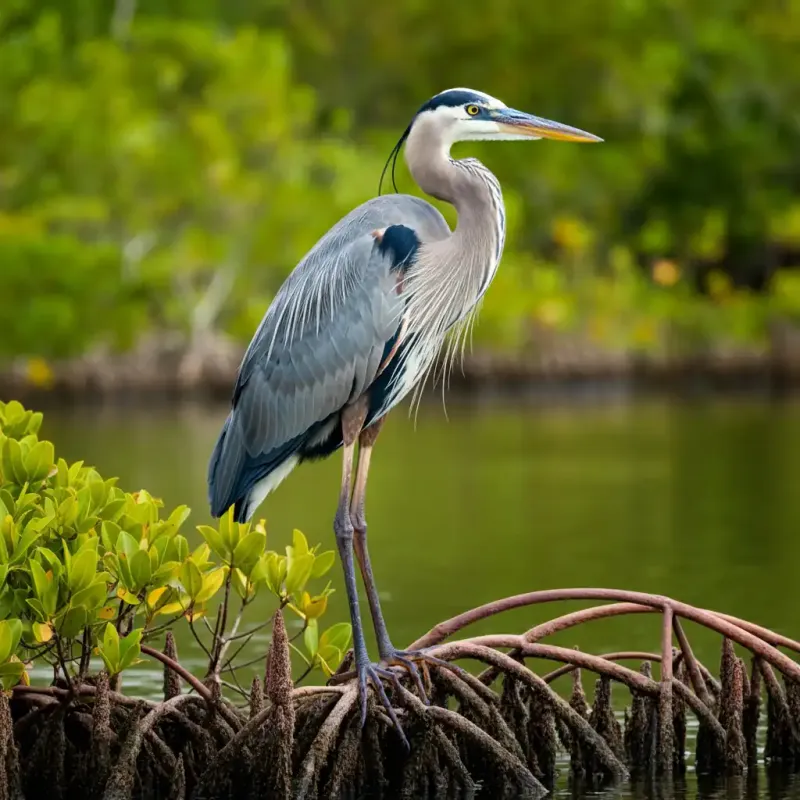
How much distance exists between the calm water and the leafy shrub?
5.32ft

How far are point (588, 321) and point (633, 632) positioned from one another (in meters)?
33.3

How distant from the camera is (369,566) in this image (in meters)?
6.73

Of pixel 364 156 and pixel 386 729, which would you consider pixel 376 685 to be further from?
pixel 364 156

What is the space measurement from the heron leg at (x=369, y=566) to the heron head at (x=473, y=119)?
106 centimetres

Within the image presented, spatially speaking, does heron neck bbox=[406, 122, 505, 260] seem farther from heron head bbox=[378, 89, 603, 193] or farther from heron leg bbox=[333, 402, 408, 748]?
heron leg bbox=[333, 402, 408, 748]

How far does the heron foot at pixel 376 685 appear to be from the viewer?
639 centimetres

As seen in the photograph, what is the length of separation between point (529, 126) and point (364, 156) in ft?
145

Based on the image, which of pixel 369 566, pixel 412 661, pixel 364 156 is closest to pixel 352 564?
pixel 369 566

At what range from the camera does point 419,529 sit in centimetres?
1728

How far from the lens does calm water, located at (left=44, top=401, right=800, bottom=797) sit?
12.5 metres

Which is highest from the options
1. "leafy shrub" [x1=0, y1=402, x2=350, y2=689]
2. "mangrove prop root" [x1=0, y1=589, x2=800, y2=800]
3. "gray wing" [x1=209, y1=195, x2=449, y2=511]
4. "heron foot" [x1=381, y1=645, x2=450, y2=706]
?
"gray wing" [x1=209, y1=195, x2=449, y2=511]

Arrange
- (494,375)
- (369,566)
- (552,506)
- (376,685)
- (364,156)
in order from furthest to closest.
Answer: (364,156), (494,375), (552,506), (369,566), (376,685)

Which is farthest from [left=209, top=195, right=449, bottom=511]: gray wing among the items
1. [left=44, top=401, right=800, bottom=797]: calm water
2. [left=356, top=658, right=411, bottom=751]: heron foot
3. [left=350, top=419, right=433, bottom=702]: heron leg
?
[left=44, top=401, right=800, bottom=797]: calm water

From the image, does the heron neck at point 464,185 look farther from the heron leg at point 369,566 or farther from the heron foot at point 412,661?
the heron foot at point 412,661
